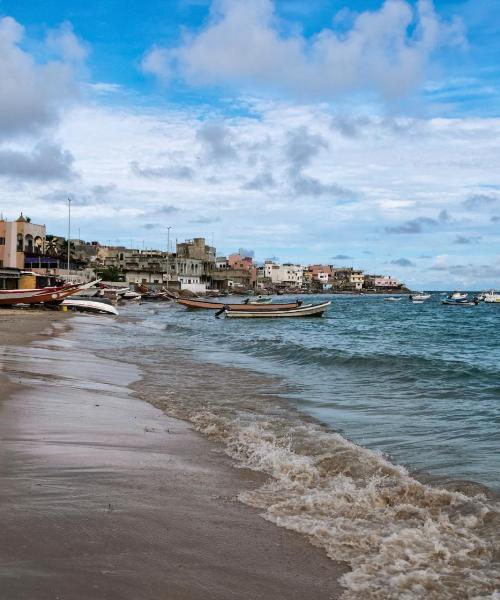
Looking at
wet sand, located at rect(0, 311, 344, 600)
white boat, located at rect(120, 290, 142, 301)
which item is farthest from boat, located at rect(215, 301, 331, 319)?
wet sand, located at rect(0, 311, 344, 600)

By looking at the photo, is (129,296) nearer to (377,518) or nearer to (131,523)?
(377,518)

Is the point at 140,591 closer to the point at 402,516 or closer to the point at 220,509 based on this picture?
the point at 220,509

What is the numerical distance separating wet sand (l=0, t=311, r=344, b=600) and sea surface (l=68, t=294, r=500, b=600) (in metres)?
0.38

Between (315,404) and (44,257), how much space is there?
72.8 metres

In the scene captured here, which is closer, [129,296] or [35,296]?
[35,296]

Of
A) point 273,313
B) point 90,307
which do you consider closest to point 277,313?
point 273,313

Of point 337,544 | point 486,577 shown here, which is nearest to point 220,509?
point 337,544

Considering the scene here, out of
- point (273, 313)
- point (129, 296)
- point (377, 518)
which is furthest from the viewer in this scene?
point (129, 296)

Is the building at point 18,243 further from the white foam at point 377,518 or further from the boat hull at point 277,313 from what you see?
the white foam at point 377,518

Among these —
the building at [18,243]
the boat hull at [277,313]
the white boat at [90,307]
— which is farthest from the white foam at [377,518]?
the building at [18,243]

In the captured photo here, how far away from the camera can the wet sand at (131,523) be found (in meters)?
3.71

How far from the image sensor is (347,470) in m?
7.04

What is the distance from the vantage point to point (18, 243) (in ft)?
247

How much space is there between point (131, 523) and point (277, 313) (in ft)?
160
